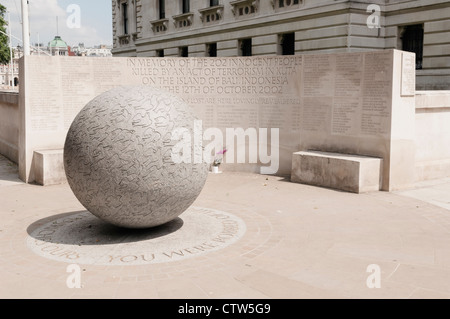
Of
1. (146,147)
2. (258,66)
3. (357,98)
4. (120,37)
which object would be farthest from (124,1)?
(146,147)

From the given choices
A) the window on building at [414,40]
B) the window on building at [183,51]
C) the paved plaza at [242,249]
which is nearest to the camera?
the paved plaza at [242,249]

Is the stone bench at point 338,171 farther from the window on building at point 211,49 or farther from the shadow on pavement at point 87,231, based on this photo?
the window on building at point 211,49

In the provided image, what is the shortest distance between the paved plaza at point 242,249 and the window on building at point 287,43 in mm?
14401

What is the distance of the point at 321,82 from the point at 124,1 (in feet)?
95.8

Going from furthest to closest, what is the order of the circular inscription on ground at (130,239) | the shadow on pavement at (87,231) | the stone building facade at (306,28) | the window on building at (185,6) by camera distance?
the window on building at (185,6) < the stone building facade at (306,28) < the shadow on pavement at (87,231) < the circular inscription on ground at (130,239)

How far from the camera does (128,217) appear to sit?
21.5 feet

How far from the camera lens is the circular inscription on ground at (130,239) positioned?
6250 millimetres

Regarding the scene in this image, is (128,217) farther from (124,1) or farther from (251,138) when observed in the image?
(124,1)

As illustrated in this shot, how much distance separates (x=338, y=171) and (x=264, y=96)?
3.40 meters

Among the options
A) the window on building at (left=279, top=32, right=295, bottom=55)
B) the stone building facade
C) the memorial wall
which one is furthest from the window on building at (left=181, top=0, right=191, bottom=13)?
the memorial wall

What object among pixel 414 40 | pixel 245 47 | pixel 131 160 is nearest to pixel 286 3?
pixel 245 47

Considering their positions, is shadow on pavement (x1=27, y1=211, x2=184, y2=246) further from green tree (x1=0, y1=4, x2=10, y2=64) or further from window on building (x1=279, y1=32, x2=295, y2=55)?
green tree (x1=0, y1=4, x2=10, y2=64)

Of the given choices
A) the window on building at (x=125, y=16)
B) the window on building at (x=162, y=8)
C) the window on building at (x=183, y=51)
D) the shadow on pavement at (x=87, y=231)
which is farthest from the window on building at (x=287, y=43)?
the window on building at (x=125, y=16)

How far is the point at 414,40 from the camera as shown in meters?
19.2
